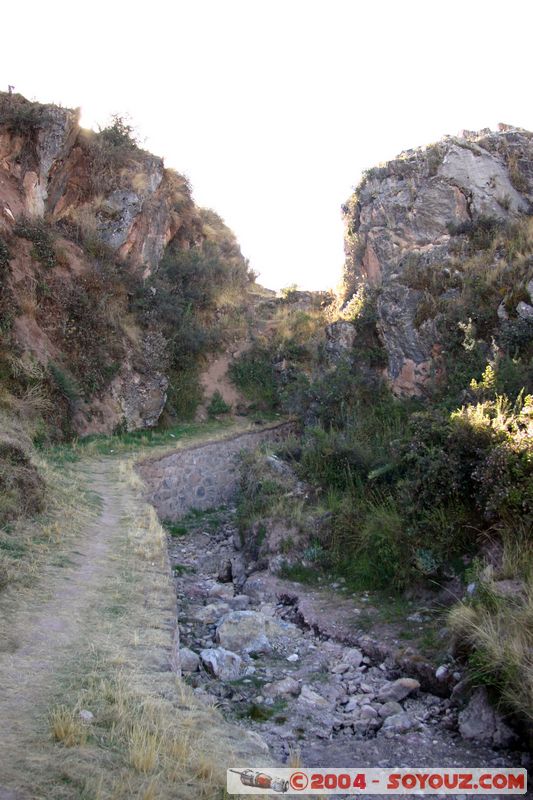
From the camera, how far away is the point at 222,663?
6238 millimetres

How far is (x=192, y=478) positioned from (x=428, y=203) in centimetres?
1179

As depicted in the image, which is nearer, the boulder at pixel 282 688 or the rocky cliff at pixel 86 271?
the boulder at pixel 282 688

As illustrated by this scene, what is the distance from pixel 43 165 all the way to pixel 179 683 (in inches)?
710

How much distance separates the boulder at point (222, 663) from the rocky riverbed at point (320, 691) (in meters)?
0.01

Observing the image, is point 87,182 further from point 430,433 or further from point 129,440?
point 430,433

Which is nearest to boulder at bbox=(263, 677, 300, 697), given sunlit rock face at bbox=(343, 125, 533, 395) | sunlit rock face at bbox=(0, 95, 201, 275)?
sunlit rock face at bbox=(343, 125, 533, 395)

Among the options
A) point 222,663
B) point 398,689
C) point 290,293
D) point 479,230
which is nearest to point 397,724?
point 398,689

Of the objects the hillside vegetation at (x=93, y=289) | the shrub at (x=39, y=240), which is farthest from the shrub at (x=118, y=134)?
the shrub at (x=39, y=240)

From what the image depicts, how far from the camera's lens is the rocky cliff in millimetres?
16172

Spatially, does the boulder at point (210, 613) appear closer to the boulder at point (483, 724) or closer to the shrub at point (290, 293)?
the boulder at point (483, 724)

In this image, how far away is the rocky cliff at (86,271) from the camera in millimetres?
16172

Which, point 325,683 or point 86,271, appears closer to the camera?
point 325,683

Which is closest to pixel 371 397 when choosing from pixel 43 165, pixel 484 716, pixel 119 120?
pixel 484 716

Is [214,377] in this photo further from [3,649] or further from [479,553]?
[3,649]
